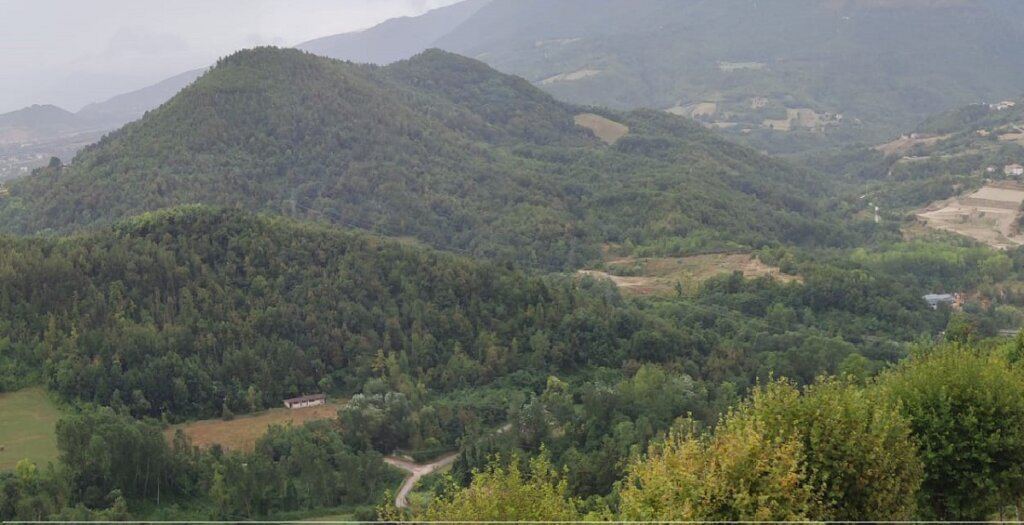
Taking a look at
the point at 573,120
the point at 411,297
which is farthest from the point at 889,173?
the point at 411,297

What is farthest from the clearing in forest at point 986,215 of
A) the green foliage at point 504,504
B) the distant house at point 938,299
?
the green foliage at point 504,504

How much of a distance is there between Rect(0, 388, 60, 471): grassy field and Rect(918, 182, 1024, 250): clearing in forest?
7640 cm

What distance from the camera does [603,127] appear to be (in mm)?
123438

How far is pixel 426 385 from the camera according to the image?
144 feet

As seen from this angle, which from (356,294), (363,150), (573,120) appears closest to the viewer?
(356,294)

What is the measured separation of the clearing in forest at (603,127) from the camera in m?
120

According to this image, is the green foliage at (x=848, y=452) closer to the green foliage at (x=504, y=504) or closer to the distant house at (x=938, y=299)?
the green foliage at (x=504, y=504)

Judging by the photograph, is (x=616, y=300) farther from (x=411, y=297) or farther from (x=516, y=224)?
(x=516, y=224)

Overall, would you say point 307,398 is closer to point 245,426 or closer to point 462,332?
point 245,426

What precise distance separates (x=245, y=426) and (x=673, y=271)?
38607 millimetres

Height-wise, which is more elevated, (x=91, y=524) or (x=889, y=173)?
(x=91, y=524)

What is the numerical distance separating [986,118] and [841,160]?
2378 centimetres

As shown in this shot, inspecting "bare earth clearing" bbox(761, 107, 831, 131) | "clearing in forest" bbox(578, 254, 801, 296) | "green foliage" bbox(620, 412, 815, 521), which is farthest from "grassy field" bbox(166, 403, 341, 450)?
"bare earth clearing" bbox(761, 107, 831, 131)

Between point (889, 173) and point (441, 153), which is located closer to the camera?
point (441, 153)
